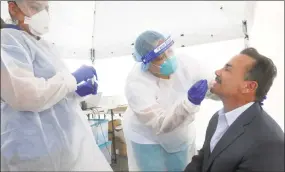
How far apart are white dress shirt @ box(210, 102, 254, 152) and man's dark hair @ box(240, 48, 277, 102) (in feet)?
0.30

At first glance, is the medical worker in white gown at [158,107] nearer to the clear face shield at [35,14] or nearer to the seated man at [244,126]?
the seated man at [244,126]

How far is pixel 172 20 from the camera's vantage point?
0.97 m

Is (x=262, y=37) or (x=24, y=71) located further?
(x=262, y=37)

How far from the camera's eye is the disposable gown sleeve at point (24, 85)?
48 cm

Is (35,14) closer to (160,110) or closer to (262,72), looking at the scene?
(160,110)

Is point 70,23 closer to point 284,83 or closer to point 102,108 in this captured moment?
point 102,108

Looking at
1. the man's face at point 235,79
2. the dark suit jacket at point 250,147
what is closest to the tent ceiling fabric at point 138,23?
the man's face at point 235,79

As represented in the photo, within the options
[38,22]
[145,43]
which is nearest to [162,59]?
[145,43]

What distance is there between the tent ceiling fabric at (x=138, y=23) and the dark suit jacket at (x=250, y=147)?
353mm

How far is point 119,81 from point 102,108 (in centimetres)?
18

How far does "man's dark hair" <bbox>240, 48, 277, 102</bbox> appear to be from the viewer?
3.06 feet

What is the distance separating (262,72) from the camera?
3.10 feet

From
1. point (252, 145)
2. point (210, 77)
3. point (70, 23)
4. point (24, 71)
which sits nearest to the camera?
point (24, 71)

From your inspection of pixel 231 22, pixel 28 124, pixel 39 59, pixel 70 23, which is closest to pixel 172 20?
pixel 231 22
